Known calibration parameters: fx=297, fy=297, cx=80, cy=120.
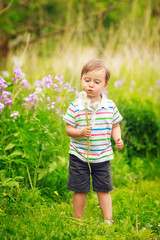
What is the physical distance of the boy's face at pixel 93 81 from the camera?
251cm

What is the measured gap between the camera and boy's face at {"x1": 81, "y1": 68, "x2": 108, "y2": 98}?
251cm

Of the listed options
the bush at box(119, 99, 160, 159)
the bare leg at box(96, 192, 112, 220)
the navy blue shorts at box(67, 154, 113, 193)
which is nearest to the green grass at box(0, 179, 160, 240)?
the bare leg at box(96, 192, 112, 220)

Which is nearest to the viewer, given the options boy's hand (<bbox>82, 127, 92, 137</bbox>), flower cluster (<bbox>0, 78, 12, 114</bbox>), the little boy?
boy's hand (<bbox>82, 127, 92, 137</bbox>)

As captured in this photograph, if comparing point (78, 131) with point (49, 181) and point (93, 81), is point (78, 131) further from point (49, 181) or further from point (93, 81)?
point (49, 181)

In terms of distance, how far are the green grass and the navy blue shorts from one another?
27 centimetres

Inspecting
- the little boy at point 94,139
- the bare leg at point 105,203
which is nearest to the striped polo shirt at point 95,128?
the little boy at point 94,139

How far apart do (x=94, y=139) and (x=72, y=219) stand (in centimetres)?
78

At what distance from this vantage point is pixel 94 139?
100 inches

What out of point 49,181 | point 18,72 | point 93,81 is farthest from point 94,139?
point 18,72

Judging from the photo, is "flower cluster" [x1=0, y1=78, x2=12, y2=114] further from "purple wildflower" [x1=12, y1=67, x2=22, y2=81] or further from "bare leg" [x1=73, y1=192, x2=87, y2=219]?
"bare leg" [x1=73, y1=192, x2=87, y2=219]

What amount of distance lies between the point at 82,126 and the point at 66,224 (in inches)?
33.3

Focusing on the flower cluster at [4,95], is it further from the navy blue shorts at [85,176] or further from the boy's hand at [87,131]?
the boy's hand at [87,131]

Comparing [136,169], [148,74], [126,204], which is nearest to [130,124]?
[136,169]

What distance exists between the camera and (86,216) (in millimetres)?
2871
